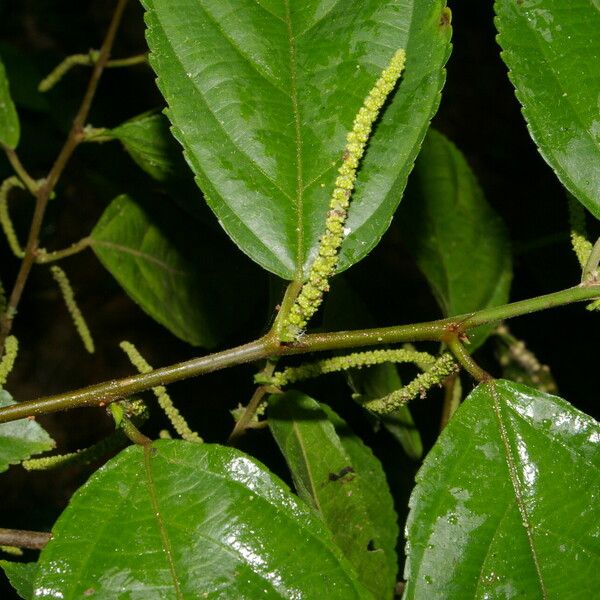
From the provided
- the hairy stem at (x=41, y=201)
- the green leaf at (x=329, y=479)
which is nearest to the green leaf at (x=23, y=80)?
the hairy stem at (x=41, y=201)

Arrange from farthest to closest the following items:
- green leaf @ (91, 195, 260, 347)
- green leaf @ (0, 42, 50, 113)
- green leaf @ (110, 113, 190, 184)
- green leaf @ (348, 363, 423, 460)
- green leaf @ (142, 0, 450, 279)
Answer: green leaf @ (0, 42, 50, 113)
green leaf @ (91, 195, 260, 347)
green leaf @ (110, 113, 190, 184)
green leaf @ (348, 363, 423, 460)
green leaf @ (142, 0, 450, 279)

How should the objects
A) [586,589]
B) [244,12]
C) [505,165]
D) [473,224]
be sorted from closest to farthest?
[586,589], [244,12], [473,224], [505,165]

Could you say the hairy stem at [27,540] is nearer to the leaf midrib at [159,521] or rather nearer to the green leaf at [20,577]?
the green leaf at [20,577]

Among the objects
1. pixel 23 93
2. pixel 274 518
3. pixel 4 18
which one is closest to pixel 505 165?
pixel 23 93

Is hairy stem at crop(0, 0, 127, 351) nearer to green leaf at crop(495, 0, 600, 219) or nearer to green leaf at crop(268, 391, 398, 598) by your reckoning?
green leaf at crop(268, 391, 398, 598)

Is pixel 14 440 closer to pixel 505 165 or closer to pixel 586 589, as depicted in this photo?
pixel 586 589

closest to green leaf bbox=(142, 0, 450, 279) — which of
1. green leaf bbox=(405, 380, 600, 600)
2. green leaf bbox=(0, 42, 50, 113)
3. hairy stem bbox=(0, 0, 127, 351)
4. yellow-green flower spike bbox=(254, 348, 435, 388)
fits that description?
yellow-green flower spike bbox=(254, 348, 435, 388)
